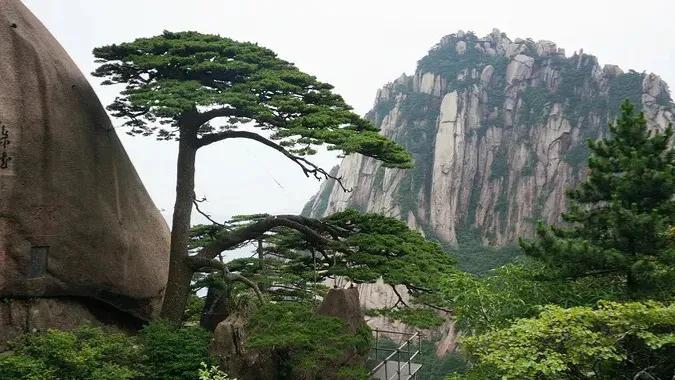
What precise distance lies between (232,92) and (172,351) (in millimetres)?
4369

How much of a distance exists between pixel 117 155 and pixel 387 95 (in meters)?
71.1

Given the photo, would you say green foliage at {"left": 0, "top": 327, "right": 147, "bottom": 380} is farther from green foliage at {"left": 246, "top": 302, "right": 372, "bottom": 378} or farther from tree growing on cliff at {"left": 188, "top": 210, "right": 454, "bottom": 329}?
tree growing on cliff at {"left": 188, "top": 210, "right": 454, "bottom": 329}

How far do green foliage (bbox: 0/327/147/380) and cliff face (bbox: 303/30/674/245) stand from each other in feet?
175

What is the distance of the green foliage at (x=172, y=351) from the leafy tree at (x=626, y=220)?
212 inches

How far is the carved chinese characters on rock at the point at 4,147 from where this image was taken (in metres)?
8.34

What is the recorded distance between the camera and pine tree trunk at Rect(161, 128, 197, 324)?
33.7 feet

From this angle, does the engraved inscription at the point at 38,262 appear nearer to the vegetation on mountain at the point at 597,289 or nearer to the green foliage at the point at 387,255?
the green foliage at the point at 387,255

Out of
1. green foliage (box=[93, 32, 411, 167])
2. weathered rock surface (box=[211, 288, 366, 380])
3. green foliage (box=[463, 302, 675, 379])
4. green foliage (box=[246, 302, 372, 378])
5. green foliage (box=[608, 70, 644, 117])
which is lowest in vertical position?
weathered rock surface (box=[211, 288, 366, 380])

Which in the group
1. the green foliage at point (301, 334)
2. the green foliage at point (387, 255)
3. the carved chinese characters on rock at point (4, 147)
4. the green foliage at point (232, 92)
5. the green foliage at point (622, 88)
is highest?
the green foliage at point (622, 88)

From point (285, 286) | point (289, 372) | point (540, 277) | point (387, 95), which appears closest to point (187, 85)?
point (285, 286)

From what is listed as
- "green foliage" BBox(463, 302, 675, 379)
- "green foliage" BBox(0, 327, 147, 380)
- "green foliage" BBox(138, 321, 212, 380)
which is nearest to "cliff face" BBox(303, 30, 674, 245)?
"green foliage" BBox(138, 321, 212, 380)

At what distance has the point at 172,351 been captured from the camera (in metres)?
8.44

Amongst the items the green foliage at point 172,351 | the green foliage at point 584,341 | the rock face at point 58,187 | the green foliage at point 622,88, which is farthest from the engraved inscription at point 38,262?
the green foliage at point 622,88

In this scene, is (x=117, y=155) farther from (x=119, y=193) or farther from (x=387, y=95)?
(x=387, y=95)
